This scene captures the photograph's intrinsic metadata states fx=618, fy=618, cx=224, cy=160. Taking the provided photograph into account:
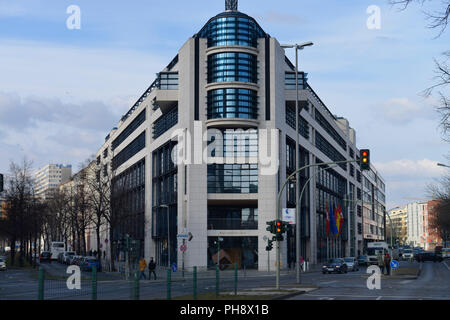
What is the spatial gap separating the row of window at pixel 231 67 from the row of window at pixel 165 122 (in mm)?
7405

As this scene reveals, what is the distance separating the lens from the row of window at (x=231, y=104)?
60.3m

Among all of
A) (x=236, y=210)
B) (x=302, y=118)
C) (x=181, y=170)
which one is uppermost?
(x=302, y=118)

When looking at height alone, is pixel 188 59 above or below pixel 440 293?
above

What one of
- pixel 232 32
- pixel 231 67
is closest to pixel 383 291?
pixel 231 67

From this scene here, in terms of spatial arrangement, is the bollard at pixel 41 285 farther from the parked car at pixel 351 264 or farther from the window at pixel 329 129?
the window at pixel 329 129

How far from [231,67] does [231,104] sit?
3690mm

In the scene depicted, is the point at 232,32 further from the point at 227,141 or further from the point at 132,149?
the point at 132,149

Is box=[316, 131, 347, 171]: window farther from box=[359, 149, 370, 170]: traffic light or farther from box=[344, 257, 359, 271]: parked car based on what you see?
box=[359, 149, 370, 170]: traffic light

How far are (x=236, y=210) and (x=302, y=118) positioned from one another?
58.8 feet

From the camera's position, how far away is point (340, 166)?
335 feet

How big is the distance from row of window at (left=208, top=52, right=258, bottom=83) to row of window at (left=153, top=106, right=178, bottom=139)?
7.41 meters

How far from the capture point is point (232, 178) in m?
61.2
